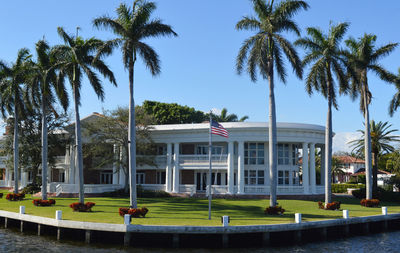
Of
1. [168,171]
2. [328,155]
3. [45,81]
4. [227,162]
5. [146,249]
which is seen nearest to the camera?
[146,249]

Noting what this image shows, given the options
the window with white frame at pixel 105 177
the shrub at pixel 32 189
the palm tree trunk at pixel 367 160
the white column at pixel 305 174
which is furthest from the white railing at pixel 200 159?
the shrub at pixel 32 189

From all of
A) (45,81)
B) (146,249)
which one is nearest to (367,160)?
(146,249)

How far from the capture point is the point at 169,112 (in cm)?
7456

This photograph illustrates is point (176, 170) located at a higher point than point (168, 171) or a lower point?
higher

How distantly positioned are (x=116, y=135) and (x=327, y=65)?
2133 centimetres

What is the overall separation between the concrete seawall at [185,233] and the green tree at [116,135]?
14877mm

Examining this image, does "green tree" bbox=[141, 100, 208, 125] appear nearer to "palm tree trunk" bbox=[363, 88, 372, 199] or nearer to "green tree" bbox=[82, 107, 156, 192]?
"green tree" bbox=[82, 107, 156, 192]

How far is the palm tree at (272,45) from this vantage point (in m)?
27.8

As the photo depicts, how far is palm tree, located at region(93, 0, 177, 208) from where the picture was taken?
25859 millimetres

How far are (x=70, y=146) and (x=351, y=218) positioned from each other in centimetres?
3181

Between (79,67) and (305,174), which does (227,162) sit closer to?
(305,174)

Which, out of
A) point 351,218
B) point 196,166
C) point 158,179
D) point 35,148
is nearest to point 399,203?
point 351,218

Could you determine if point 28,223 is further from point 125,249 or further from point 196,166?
point 196,166

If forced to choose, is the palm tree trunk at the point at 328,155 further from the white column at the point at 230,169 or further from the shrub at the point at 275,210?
the white column at the point at 230,169
